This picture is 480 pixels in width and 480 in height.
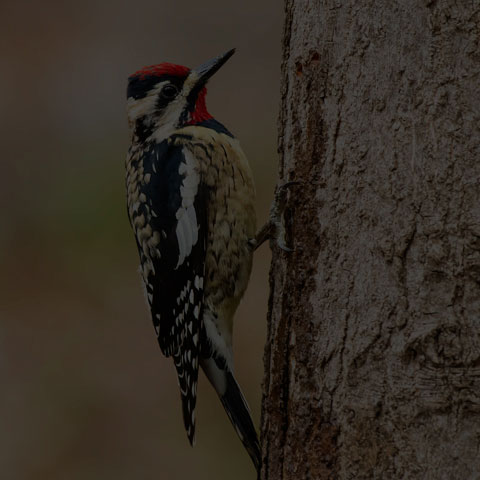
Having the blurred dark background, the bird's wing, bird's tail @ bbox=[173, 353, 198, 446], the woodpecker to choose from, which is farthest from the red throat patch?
the blurred dark background

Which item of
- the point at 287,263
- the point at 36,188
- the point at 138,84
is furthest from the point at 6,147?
the point at 287,263

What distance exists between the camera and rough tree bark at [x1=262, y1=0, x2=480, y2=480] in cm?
187

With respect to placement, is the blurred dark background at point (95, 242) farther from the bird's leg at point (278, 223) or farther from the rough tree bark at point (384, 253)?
the rough tree bark at point (384, 253)

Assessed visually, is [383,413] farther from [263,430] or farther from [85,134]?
[85,134]

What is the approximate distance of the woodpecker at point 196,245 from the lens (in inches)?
120

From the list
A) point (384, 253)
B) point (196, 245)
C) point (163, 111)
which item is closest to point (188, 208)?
point (196, 245)

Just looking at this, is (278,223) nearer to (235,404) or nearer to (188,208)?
(188,208)

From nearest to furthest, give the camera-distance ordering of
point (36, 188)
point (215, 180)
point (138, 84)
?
point (215, 180)
point (138, 84)
point (36, 188)

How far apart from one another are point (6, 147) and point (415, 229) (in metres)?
5.01

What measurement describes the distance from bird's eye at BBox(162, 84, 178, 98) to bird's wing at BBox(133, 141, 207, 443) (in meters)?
0.28

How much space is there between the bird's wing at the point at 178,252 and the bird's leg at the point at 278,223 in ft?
0.86

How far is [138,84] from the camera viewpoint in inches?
131

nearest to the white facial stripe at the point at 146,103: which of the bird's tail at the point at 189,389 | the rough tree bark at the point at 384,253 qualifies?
the bird's tail at the point at 189,389

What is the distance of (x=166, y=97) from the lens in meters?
3.36
